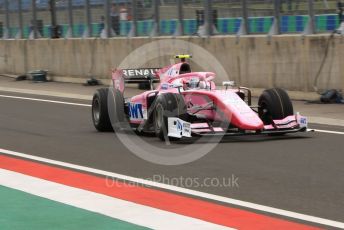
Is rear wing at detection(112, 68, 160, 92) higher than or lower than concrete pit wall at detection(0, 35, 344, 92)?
higher

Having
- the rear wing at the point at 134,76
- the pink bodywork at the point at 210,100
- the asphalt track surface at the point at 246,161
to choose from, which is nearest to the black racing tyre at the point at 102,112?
the asphalt track surface at the point at 246,161

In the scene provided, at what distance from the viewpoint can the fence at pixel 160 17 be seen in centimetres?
1859

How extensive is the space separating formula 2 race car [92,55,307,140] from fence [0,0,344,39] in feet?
20.0

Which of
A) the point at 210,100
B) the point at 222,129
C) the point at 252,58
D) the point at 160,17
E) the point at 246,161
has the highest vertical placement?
the point at 160,17

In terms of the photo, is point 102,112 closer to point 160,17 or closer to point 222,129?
point 222,129

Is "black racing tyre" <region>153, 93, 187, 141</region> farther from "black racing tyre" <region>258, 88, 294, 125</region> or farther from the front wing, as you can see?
"black racing tyre" <region>258, 88, 294, 125</region>

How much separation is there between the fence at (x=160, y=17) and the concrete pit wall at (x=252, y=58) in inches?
14.8

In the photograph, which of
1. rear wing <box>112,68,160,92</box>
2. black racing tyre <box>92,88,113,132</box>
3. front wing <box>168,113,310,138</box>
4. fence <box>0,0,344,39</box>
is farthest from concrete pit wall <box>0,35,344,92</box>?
front wing <box>168,113,310,138</box>

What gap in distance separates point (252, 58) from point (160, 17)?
16.4ft

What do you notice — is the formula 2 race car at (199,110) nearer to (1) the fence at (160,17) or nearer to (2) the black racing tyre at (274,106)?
(2) the black racing tyre at (274,106)

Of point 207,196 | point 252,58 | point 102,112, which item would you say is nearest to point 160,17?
point 252,58

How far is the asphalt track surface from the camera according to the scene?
7.79 meters

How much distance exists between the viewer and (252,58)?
1956 centimetres

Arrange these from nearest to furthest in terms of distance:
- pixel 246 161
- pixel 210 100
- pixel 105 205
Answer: pixel 105 205
pixel 246 161
pixel 210 100
